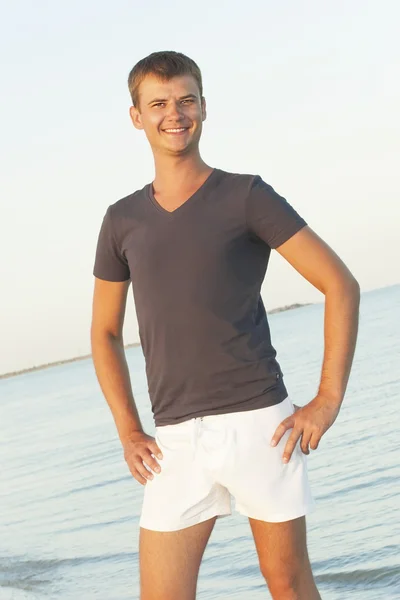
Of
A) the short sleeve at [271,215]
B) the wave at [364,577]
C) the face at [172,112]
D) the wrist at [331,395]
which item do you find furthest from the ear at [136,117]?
the wave at [364,577]

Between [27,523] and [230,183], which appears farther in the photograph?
[27,523]

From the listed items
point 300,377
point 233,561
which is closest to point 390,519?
point 233,561

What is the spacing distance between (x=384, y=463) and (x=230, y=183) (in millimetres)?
9479

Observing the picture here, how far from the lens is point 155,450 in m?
3.80


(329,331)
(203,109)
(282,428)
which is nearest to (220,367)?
(282,428)

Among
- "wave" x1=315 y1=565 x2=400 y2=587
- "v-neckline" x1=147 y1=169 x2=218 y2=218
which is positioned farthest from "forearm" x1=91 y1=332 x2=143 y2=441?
"wave" x1=315 y1=565 x2=400 y2=587

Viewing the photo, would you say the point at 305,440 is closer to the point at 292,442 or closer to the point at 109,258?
the point at 292,442

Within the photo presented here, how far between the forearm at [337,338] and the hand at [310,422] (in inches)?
1.5

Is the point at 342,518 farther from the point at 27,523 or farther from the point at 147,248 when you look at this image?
the point at 147,248

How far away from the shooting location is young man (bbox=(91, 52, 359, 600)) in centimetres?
363

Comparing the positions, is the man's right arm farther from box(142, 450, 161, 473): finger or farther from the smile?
the smile

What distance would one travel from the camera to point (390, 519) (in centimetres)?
934

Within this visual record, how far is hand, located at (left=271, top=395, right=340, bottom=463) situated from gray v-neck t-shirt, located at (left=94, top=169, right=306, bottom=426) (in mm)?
132

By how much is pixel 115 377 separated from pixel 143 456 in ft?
1.35
